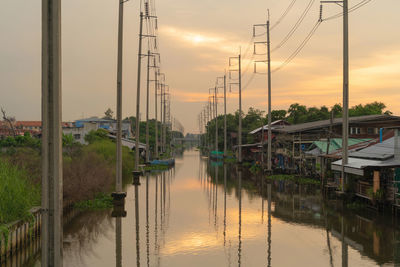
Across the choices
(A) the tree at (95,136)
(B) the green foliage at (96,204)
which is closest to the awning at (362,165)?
(B) the green foliage at (96,204)

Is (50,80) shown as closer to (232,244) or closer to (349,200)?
(232,244)

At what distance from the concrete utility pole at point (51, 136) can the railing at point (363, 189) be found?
2095 cm

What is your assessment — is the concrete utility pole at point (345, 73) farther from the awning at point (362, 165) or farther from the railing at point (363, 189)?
the railing at point (363, 189)

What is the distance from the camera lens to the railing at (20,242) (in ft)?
46.4

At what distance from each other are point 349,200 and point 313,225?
8012 millimetres

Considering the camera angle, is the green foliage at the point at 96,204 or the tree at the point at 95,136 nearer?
the green foliage at the point at 96,204

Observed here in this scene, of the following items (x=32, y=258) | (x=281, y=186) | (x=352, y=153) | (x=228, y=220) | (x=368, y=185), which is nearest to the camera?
(x=32, y=258)

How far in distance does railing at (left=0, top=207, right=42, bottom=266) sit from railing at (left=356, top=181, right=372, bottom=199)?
19.2 metres

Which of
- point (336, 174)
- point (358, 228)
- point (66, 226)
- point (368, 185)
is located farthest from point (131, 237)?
point (336, 174)

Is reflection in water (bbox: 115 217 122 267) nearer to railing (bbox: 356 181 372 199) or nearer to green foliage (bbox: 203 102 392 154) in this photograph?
railing (bbox: 356 181 372 199)

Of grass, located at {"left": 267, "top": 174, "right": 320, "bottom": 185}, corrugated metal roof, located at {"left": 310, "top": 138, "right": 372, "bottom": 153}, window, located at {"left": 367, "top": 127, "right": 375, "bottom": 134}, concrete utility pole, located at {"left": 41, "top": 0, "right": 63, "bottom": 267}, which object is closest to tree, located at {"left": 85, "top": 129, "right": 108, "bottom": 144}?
grass, located at {"left": 267, "top": 174, "right": 320, "bottom": 185}

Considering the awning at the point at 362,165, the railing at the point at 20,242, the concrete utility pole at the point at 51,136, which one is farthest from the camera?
the awning at the point at 362,165

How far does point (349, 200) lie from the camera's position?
2767cm

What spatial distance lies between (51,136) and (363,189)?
22.7 m
